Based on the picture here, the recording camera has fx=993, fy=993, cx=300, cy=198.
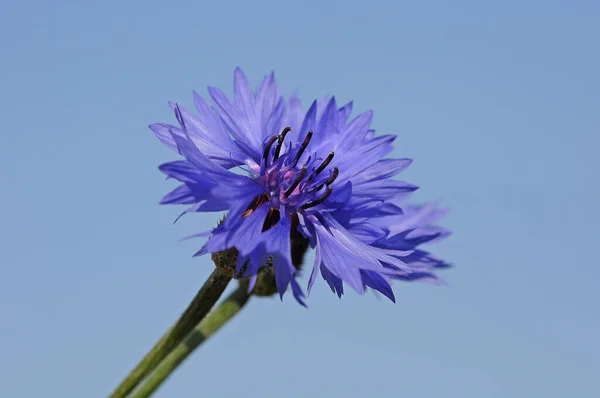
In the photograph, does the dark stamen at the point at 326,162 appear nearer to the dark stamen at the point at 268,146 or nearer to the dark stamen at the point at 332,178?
the dark stamen at the point at 332,178

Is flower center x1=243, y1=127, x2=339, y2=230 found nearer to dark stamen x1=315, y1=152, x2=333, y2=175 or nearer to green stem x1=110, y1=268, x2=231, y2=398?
dark stamen x1=315, y1=152, x2=333, y2=175

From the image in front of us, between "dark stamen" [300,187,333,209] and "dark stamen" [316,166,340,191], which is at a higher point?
"dark stamen" [316,166,340,191]

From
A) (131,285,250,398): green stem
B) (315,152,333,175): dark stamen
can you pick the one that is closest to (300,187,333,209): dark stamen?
(315,152,333,175): dark stamen

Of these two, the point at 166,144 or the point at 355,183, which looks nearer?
the point at 166,144

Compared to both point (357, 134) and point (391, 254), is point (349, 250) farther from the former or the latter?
point (357, 134)

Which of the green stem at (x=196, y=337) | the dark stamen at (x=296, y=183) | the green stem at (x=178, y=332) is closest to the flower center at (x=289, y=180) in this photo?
the dark stamen at (x=296, y=183)

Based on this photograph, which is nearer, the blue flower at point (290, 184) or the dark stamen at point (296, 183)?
the blue flower at point (290, 184)

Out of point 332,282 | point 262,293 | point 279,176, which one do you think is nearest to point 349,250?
point 332,282
